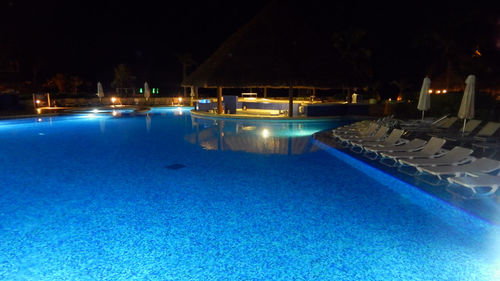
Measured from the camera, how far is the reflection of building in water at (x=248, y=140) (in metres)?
10.2

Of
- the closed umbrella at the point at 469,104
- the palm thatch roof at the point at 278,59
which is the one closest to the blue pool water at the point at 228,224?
the closed umbrella at the point at 469,104

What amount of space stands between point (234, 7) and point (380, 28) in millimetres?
18162

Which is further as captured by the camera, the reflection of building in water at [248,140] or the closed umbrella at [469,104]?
the reflection of building in water at [248,140]

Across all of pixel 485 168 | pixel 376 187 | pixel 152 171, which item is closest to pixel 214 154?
pixel 152 171

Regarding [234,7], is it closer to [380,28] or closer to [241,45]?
[380,28]

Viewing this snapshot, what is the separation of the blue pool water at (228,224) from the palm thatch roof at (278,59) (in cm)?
1126

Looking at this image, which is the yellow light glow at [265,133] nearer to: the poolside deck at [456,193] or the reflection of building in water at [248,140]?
the reflection of building in water at [248,140]

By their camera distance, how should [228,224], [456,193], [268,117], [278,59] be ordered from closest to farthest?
[228,224] → [456,193] → [268,117] → [278,59]

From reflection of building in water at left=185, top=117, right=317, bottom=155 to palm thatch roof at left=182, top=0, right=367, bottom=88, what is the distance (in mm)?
5385

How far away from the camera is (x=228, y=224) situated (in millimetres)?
4688

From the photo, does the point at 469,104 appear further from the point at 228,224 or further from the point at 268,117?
the point at 268,117

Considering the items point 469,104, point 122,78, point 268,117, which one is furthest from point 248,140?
point 122,78

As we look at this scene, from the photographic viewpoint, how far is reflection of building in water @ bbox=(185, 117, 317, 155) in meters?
10.2

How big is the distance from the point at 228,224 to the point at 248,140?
288 inches
